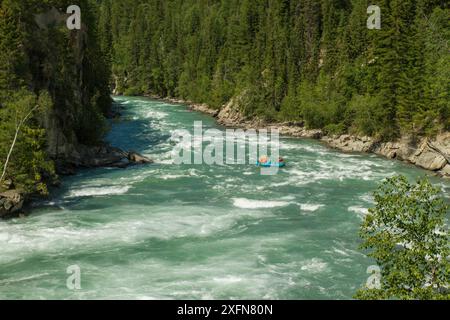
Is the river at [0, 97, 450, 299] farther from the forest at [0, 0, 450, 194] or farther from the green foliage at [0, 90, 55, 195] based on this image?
the forest at [0, 0, 450, 194]

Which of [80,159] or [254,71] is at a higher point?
[254,71]

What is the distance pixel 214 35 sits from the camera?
13562cm

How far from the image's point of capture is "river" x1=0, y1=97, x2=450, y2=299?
29125 millimetres

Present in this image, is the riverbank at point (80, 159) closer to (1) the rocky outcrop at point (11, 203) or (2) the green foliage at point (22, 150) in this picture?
(1) the rocky outcrop at point (11, 203)

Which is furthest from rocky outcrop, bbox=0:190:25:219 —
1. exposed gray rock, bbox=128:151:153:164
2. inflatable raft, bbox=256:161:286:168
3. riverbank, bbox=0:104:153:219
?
inflatable raft, bbox=256:161:286:168

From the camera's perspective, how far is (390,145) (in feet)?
218

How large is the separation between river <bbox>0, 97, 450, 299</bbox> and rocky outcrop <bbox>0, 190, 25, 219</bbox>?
52.8 inches

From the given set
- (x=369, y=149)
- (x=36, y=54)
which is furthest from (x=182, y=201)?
(x=369, y=149)

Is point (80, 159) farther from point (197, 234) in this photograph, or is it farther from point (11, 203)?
point (197, 234)

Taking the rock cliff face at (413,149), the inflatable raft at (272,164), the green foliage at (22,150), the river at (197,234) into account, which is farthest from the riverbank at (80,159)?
the rock cliff face at (413,149)

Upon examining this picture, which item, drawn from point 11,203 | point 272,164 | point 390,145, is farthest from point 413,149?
point 11,203

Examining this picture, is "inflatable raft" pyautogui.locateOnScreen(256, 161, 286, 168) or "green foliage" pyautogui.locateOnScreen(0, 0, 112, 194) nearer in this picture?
"green foliage" pyautogui.locateOnScreen(0, 0, 112, 194)

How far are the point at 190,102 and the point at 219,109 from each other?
2518cm

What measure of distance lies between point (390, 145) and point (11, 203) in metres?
46.3
